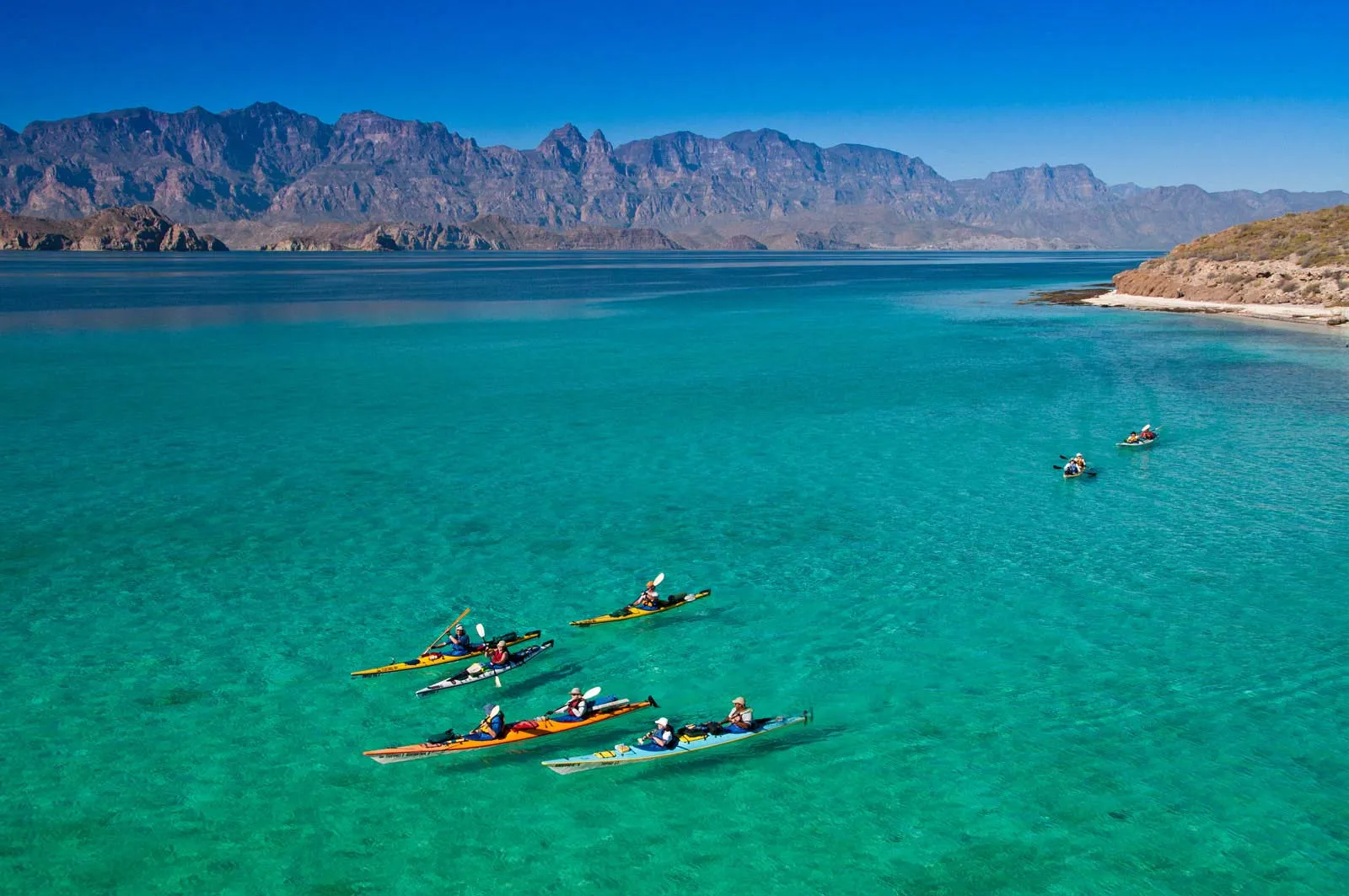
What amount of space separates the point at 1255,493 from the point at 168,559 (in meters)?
54.3

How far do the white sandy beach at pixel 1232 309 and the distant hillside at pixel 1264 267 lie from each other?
2466 millimetres

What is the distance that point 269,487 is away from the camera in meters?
54.8

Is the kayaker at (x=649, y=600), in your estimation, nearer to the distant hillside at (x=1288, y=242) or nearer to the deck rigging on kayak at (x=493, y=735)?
the deck rigging on kayak at (x=493, y=735)

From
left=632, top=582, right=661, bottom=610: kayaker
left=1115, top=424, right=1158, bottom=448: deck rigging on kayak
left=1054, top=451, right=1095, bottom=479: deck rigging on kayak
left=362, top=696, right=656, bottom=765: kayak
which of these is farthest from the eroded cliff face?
left=362, top=696, right=656, bottom=765: kayak

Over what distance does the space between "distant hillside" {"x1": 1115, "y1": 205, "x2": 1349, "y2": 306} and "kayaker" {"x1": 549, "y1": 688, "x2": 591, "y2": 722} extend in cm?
15341

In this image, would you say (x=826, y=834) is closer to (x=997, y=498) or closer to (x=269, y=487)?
(x=997, y=498)

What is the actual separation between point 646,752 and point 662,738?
0.59m

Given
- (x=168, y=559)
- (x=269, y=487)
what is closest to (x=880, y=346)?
(x=269, y=487)

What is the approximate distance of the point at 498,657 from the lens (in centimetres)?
3294

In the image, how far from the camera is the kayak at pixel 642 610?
37.0 metres

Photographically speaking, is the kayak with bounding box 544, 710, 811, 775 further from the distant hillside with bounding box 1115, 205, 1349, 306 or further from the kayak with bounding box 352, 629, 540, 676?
the distant hillside with bounding box 1115, 205, 1349, 306

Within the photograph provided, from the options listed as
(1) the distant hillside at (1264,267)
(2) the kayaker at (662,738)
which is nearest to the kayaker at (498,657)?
(2) the kayaker at (662,738)

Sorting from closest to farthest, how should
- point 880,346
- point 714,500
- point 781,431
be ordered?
point 714,500, point 781,431, point 880,346

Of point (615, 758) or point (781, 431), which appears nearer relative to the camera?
point (615, 758)
